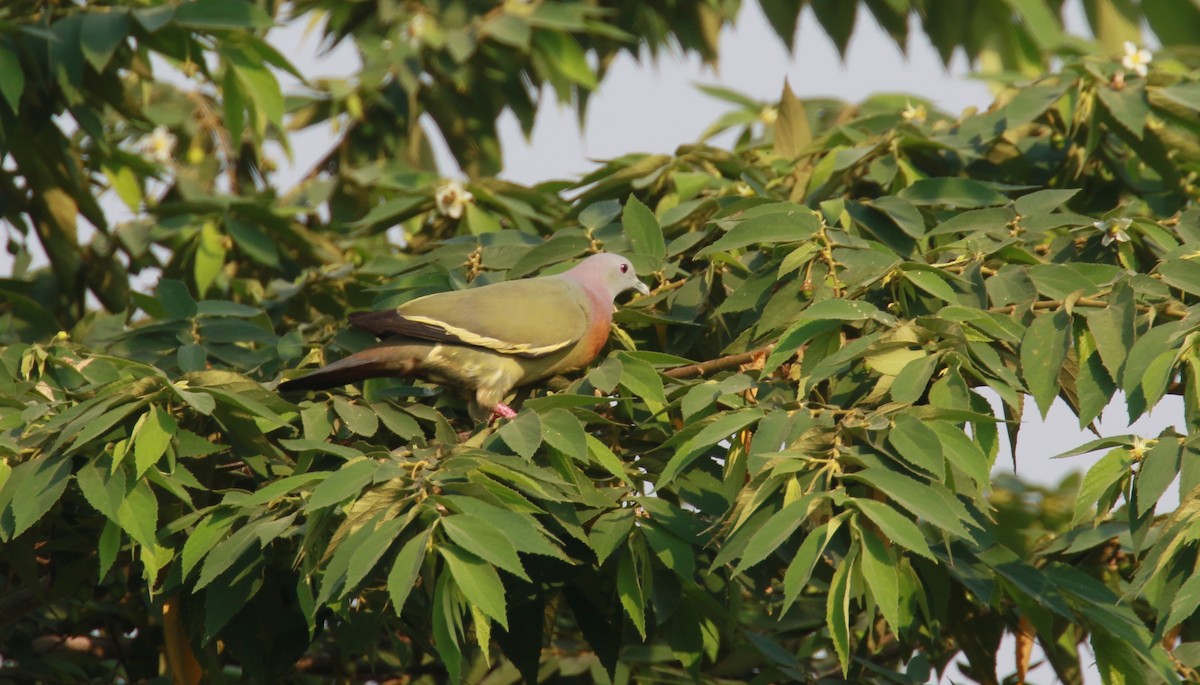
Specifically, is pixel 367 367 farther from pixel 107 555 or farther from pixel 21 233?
pixel 21 233

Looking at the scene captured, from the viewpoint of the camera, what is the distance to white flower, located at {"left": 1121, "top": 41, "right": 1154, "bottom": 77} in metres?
4.57

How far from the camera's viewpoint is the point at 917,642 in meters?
4.02

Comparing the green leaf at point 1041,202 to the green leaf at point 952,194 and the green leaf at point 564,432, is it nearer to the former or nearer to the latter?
the green leaf at point 952,194

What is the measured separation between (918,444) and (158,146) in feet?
17.6

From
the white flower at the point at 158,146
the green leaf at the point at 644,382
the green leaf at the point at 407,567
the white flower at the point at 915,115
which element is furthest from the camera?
the white flower at the point at 158,146

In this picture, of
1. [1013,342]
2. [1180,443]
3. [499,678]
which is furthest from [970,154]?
[499,678]

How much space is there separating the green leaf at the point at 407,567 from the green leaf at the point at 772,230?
128 centimetres

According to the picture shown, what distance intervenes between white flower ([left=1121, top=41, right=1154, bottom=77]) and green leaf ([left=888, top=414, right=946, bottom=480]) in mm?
2550

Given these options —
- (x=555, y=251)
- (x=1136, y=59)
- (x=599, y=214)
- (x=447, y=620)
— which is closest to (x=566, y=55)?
(x=599, y=214)

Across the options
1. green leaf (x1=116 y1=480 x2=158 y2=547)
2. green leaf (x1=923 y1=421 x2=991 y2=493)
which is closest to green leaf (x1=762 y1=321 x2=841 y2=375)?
green leaf (x1=923 y1=421 x2=991 y2=493)

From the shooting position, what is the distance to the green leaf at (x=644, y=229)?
12.7ft

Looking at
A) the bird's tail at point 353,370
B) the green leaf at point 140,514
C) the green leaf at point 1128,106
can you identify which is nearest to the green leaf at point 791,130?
the green leaf at point 1128,106

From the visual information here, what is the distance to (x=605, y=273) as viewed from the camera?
4.29 metres

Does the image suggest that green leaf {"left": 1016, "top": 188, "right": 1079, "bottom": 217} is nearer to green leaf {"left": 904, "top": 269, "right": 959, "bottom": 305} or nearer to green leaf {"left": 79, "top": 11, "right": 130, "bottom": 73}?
green leaf {"left": 904, "top": 269, "right": 959, "bottom": 305}
